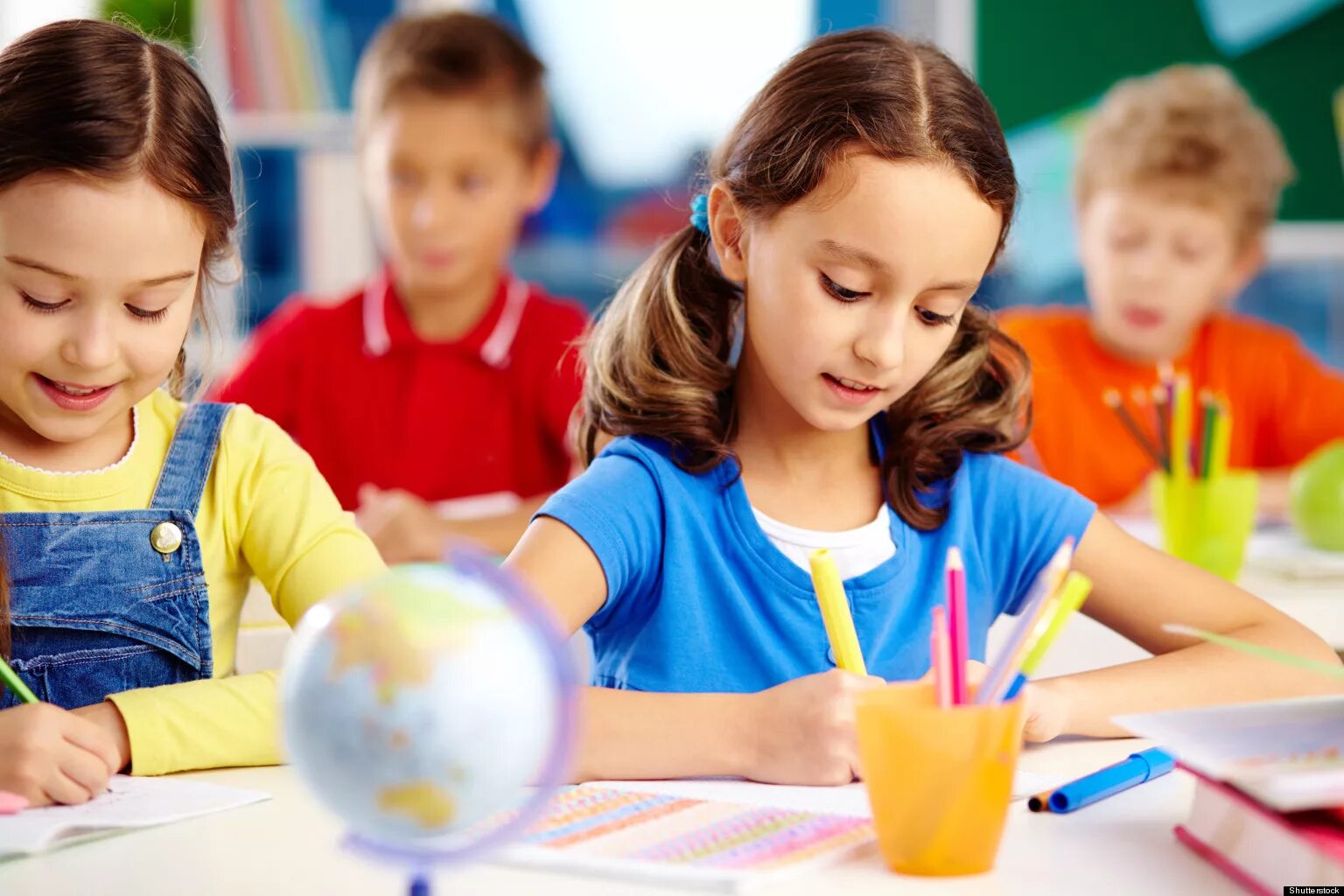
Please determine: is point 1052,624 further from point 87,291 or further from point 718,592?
point 87,291

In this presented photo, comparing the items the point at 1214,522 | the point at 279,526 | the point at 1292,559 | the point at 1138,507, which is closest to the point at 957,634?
the point at 279,526

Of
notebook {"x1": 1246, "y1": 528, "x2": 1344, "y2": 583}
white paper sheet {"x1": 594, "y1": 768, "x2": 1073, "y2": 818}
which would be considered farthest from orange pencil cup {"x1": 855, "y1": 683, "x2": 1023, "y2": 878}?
notebook {"x1": 1246, "y1": 528, "x2": 1344, "y2": 583}

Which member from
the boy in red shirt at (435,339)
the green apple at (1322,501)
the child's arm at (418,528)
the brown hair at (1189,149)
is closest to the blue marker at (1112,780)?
the child's arm at (418,528)

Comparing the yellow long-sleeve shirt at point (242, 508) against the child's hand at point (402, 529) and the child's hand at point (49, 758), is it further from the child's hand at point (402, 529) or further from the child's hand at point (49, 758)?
the child's hand at point (402, 529)

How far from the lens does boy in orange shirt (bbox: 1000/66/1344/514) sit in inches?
88.0

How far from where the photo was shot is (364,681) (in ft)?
1.73

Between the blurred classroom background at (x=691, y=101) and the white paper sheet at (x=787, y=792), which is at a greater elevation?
the blurred classroom background at (x=691, y=101)

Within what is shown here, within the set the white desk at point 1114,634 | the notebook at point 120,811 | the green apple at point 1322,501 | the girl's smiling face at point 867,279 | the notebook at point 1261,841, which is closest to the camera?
the notebook at point 1261,841

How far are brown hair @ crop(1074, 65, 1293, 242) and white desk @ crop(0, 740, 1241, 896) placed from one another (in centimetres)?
162

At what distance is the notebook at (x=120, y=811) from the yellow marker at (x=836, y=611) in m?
0.34

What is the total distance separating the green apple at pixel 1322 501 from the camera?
1.79m

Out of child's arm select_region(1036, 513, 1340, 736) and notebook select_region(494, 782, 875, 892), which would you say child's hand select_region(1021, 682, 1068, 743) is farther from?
notebook select_region(494, 782, 875, 892)

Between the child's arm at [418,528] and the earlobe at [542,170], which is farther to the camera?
the earlobe at [542,170]

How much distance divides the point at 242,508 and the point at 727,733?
43 cm
